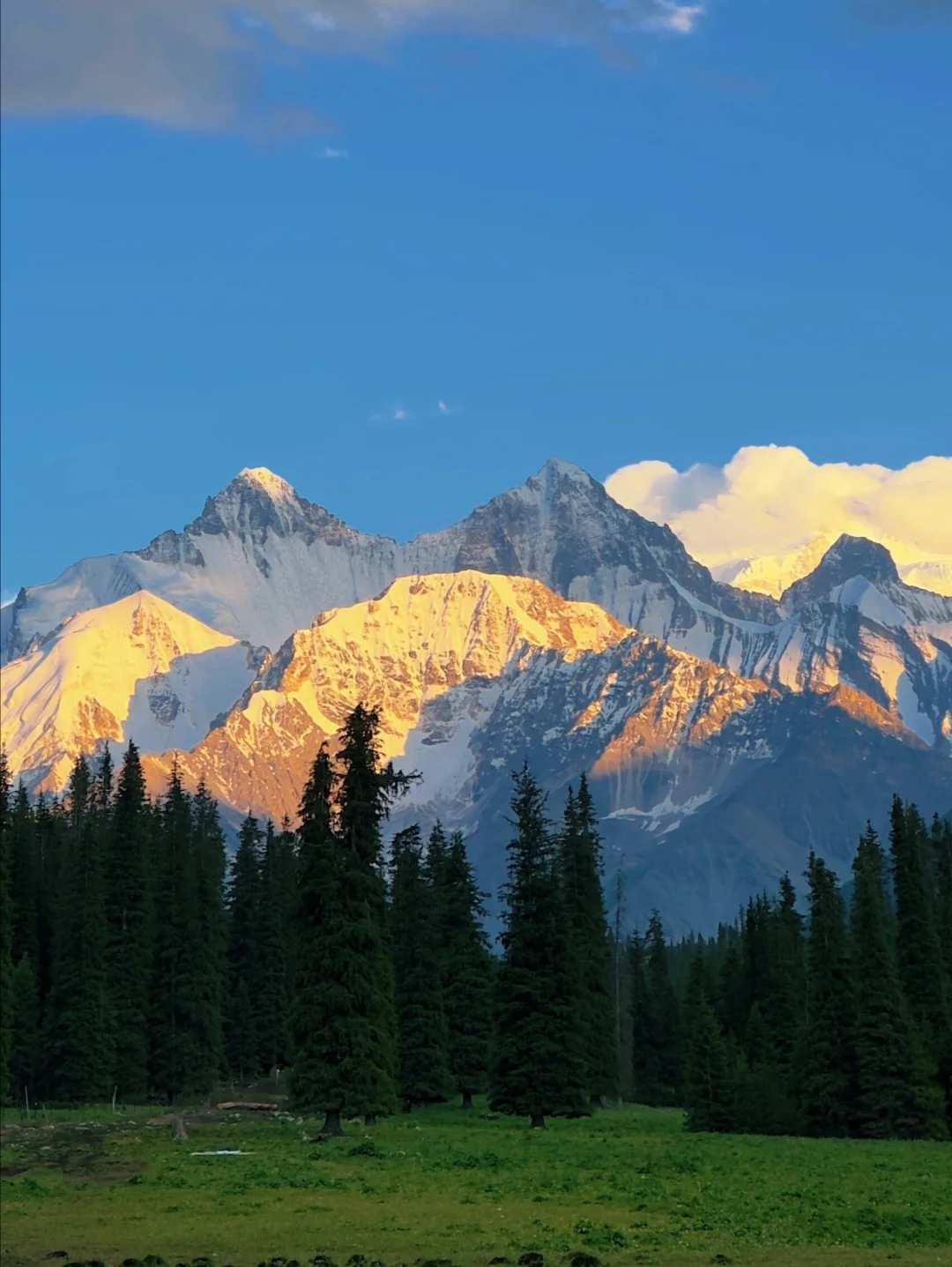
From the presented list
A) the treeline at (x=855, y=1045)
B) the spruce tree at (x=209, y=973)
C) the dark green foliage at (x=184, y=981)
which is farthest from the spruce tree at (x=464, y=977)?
the treeline at (x=855, y=1045)

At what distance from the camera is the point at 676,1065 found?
141 m

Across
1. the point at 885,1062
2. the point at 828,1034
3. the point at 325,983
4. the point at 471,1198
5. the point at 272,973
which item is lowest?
the point at 471,1198

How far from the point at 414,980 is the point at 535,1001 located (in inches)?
775

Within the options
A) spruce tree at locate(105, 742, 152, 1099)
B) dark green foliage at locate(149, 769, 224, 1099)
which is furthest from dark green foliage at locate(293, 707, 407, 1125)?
dark green foliage at locate(149, 769, 224, 1099)

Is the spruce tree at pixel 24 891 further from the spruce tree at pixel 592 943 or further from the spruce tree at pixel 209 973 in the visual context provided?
the spruce tree at pixel 592 943

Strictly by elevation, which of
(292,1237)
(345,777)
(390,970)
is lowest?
(292,1237)

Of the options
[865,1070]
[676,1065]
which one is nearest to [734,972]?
[676,1065]

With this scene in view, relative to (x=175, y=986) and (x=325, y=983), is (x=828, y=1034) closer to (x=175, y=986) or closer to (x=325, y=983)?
(x=325, y=983)

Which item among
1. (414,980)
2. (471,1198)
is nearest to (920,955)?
(414,980)

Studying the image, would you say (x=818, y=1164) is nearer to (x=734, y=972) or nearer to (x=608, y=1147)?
(x=608, y=1147)

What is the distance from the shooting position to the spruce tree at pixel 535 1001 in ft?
275

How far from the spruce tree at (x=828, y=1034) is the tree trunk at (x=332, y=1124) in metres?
24.8

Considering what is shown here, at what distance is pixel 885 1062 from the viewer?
86.8m

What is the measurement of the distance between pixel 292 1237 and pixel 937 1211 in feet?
55.6
